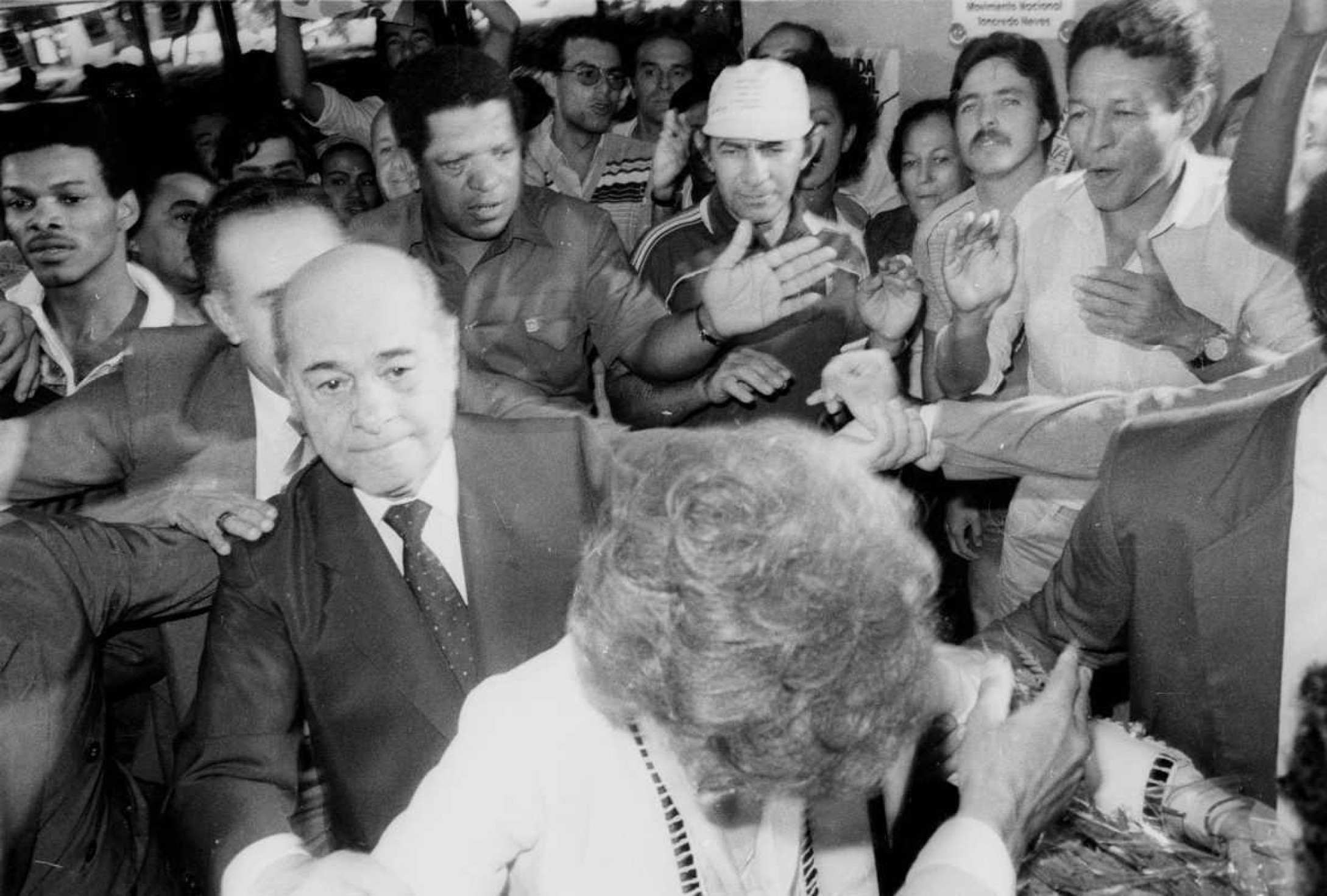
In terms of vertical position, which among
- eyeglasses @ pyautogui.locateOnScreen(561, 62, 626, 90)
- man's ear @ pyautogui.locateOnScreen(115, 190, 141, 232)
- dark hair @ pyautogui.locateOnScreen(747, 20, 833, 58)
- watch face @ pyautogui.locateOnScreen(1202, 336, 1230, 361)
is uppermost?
dark hair @ pyautogui.locateOnScreen(747, 20, 833, 58)

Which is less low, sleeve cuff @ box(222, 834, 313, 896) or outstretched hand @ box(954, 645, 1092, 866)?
outstretched hand @ box(954, 645, 1092, 866)

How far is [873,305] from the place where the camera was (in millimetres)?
1768

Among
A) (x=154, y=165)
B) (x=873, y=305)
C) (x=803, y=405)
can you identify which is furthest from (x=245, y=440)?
(x=873, y=305)

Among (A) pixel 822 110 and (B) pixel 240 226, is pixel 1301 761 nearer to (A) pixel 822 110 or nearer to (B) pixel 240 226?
(A) pixel 822 110

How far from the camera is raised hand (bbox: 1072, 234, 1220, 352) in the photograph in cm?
161

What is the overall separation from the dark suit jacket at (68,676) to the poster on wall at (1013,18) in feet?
4.22

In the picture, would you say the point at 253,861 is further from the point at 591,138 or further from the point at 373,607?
the point at 591,138

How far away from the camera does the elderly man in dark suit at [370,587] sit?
1.60 metres

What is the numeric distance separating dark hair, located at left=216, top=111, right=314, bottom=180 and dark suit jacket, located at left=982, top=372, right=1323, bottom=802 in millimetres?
1222

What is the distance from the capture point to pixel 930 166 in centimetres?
174

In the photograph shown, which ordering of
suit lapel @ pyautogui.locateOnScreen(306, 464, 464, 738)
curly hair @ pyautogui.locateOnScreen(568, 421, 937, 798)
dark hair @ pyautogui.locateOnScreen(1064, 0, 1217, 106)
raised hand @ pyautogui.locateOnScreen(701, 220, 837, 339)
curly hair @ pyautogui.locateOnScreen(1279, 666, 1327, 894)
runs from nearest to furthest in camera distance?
curly hair @ pyautogui.locateOnScreen(568, 421, 937, 798)
curly hair @ pyautogui.locateOnScreen(1279, 666, 1327, 894)
dark hair @ pyautogui.locateOnScreen(1064, 0, 1217, 106)
suit lapel @ pyautogui.locateOnScreen(306, 464, 464, 738)
raised hand @ pyautogui.locateOnScreen(701, 220, 837, 339)

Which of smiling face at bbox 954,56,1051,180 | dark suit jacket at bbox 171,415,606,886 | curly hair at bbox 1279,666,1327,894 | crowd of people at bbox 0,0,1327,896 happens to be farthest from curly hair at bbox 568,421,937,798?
smiling face at bbox 954,56,1051,180

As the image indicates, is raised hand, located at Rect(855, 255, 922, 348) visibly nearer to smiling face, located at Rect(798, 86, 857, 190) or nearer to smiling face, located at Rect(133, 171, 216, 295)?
smiling face, located at Rect(798, 86, 857, 190)

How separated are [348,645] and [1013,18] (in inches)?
49.2
